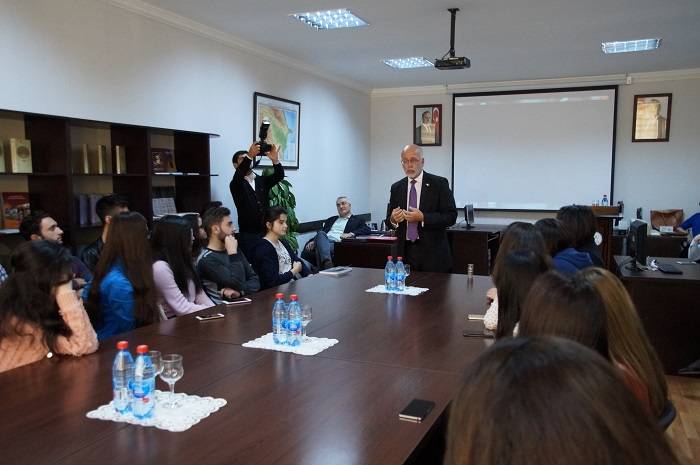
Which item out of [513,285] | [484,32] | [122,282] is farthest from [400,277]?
[484,32]

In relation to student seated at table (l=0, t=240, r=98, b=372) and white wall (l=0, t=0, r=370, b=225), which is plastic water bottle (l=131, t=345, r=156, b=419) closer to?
student seated at table (l=0, t=240, r=98, b=372)

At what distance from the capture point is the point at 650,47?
21.7 feet

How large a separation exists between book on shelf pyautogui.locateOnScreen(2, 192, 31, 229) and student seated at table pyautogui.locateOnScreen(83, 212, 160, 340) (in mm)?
1660

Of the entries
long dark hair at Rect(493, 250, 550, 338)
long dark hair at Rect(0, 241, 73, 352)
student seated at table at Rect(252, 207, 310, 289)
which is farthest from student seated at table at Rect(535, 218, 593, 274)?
long dark hair at Rect(0, 241, 73, 352)

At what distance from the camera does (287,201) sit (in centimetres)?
660

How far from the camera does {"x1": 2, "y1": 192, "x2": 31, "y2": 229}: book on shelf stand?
12.9 ft

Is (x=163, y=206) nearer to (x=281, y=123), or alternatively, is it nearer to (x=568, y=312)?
(x=281, y=123)

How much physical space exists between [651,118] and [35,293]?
8.39 meters

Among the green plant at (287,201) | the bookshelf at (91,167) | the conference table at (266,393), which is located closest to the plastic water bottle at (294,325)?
the conference table at (266,393)

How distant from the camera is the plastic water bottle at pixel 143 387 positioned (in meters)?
1.62

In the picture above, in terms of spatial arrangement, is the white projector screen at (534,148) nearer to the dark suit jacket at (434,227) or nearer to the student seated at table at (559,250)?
the dark suit jacket at (434,227)

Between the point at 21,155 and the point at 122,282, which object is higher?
the point at 21,155

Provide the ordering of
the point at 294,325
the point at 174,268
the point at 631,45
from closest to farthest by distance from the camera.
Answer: the point at 294,325 < the point at 174,268 < the point at 631,45

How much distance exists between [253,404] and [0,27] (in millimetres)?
3500
